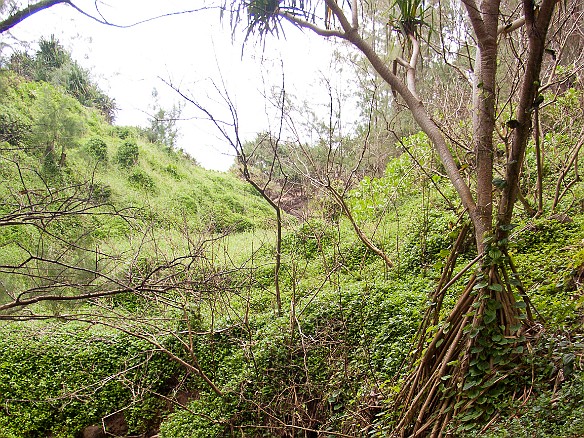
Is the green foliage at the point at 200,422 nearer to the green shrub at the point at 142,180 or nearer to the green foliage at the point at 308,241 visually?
the green foliage at the point at 308,241

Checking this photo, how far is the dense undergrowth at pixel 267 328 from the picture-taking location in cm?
292

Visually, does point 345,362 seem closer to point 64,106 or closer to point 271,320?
point 271,320

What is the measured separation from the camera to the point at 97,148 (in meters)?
15.1

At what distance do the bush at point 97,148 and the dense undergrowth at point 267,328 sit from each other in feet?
25.0

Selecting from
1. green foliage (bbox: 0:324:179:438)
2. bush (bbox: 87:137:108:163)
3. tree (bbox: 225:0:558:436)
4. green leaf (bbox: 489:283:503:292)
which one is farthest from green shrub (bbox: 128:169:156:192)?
green leaf (bbox: 489:283:503:292)

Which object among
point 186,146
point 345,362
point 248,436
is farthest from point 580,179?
point 186,146

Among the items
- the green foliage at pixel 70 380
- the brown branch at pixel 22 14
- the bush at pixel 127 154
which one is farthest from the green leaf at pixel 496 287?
the bush at pixel 127 154

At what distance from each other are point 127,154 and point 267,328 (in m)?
11.8

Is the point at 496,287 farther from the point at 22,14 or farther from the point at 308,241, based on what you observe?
the point at 308,241

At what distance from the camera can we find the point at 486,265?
9.27ft

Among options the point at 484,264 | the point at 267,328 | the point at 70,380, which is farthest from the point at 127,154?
the point at 484,264

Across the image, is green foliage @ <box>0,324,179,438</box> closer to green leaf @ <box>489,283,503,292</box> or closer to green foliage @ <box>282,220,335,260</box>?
green foliage @ <box>282,220,335,260</box>

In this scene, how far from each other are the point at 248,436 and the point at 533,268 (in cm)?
308

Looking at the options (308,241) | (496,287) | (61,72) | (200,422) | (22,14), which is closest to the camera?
(496,287)
